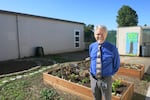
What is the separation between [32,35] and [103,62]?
9.21m

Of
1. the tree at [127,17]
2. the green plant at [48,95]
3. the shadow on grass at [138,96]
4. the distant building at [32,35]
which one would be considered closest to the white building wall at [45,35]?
the distant building at [32,35]

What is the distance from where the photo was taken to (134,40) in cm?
1101

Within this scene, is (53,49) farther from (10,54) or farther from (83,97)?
(83,97)

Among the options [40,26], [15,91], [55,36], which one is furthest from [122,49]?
[15,91]

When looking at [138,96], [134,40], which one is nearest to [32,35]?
[134,40]

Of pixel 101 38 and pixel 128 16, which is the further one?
pixel 128 16

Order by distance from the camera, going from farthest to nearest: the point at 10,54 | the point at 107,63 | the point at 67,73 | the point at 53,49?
the point at 53,49 → the point at 10,54 → the point at 67,73 → the point at 107,63

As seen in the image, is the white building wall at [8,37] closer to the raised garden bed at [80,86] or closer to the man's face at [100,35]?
the raised garden bed at [80,86]

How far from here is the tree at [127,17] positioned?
31016 mm

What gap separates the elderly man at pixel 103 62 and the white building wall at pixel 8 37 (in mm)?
8222

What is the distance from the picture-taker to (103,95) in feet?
7.66

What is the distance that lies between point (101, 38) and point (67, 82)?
1976mm

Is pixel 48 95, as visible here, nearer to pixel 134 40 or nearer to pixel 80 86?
pixel 80 86

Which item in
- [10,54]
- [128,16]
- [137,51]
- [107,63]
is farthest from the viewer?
[128,16]
